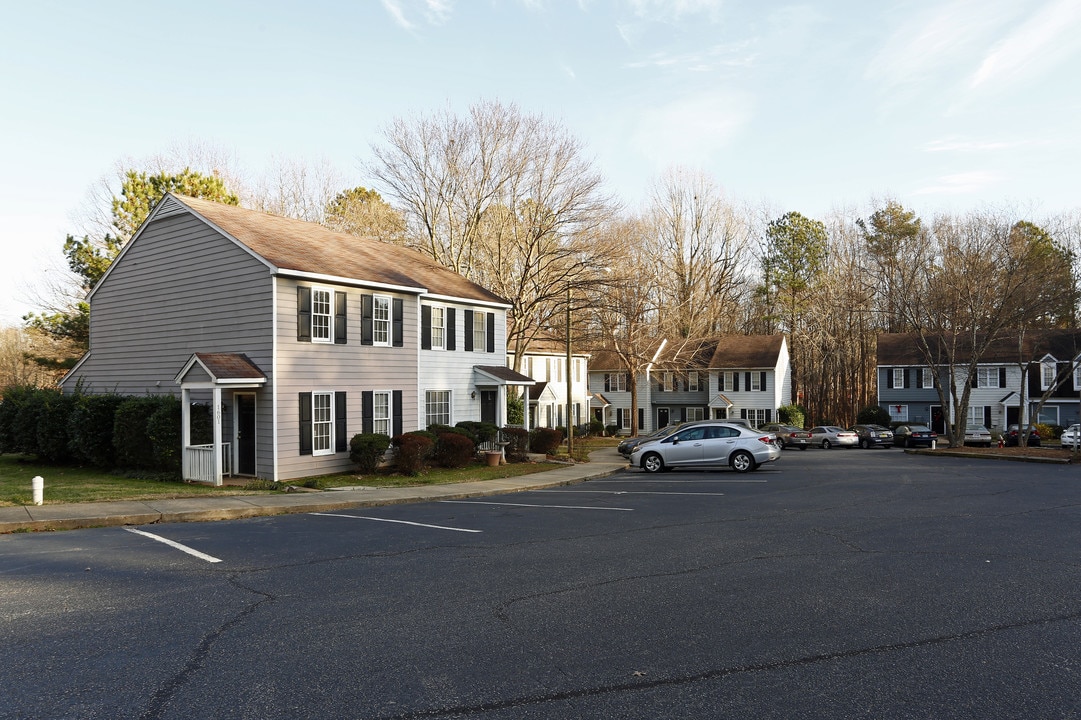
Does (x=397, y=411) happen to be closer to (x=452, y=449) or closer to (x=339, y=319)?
(x=452, y=449)

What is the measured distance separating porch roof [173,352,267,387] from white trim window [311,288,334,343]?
2.07m

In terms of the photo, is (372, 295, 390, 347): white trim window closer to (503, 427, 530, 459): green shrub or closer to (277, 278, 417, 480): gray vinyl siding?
(277, 278, 417, 480): gray vinyl siding

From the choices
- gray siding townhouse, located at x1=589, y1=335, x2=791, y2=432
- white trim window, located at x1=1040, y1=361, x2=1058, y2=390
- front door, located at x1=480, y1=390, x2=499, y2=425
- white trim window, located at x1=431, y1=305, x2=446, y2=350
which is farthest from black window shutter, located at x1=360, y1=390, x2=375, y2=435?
white trim window, located at x1=1040, y1=361, x2=1058, y2=390

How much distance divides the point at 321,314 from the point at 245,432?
13.0 feet

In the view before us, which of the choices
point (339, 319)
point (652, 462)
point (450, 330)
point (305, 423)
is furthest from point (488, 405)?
point (305, 423)

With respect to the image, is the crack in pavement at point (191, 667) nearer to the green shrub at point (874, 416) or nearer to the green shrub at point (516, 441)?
the green shrub at point (516, 441)

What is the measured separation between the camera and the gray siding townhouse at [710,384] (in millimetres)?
57750

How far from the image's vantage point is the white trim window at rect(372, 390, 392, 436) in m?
24.2

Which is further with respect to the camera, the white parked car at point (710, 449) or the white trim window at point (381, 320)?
the white parked car at point (710, 449)

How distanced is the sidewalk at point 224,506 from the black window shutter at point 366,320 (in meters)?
5.95

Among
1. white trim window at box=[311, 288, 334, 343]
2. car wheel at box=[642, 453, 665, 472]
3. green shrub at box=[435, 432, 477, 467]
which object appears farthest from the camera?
car wheel at box=[642, 453, 665, 472]


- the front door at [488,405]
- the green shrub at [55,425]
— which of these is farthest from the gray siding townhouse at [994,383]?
the green shrub at [55,425]

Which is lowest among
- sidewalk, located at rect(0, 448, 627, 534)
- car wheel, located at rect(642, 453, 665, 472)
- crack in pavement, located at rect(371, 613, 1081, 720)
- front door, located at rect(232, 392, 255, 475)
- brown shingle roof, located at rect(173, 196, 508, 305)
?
car wheel, located at rect(642, 453, 665, 472)

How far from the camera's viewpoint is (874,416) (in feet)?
182
